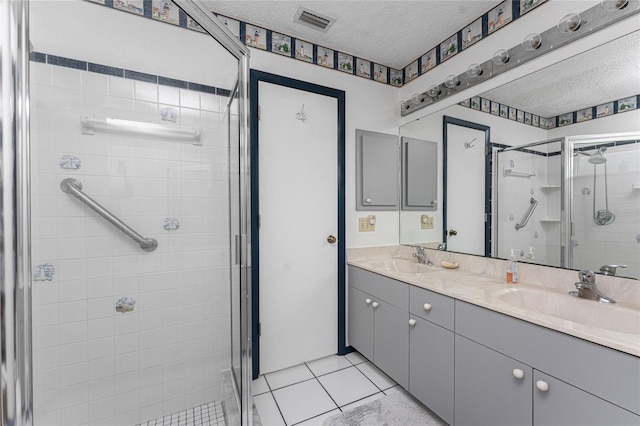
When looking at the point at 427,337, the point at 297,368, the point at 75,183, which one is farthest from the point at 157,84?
the point at 297,368

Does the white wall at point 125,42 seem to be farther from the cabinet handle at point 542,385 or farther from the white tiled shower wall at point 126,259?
the cabinet handle at point 542,385

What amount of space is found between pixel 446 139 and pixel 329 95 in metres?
0.97

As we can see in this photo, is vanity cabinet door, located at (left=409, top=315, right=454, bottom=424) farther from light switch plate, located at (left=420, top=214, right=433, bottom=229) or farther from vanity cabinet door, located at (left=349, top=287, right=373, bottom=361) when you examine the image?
light switch plate, located at (left=420, top=214, right=433, bottom=229)

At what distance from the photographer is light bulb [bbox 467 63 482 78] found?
169 cm

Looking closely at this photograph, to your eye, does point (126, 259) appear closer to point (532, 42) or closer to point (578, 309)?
point (578, 309)

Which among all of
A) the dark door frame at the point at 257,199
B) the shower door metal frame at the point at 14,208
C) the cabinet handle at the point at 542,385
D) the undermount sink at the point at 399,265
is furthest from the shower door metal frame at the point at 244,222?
the cabinet handle at the point at 542,385

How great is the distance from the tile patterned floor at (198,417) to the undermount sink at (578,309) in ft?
5.10

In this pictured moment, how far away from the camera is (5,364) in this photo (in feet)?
2.12

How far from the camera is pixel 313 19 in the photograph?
1.73 meters

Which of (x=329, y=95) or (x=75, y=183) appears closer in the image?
(x=75, y=183)

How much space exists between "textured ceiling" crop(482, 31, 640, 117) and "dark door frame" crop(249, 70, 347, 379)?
112 centimetres

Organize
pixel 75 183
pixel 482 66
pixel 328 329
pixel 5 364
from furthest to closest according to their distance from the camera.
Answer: pixel 328 329, pixel 482 66, pixel 75 183, pixel 5 364

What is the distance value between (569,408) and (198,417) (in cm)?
159

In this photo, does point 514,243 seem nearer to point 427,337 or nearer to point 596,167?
point 596,167
